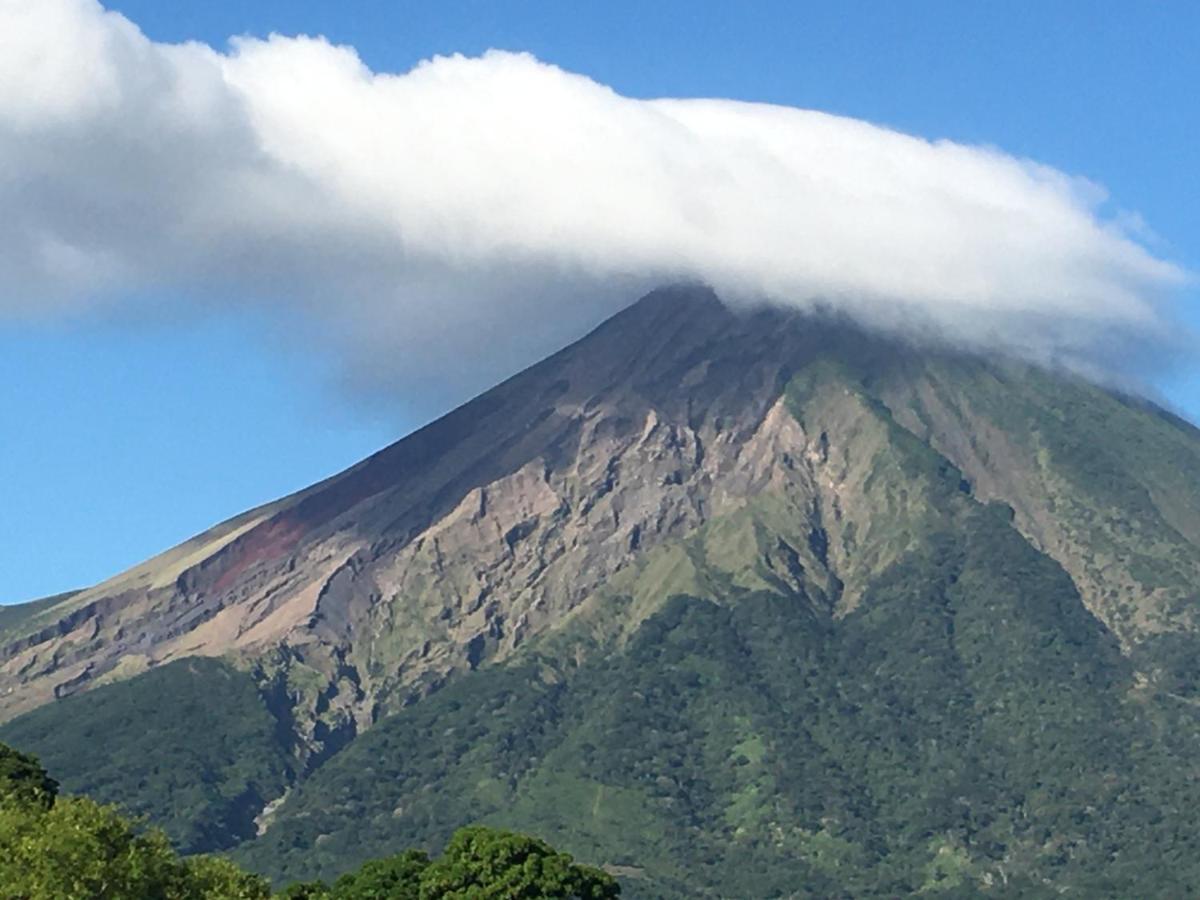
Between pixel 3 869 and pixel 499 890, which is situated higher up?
pixel 3 869

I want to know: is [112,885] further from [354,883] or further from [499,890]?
[354,883]

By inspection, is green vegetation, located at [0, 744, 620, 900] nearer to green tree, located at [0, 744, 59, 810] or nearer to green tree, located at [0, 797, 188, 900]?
green tree, located at [0, 797, 188, 900]

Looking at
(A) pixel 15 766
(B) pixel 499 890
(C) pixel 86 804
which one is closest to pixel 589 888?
(B) pixel 499 890

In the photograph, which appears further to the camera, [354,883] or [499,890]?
[354,883]

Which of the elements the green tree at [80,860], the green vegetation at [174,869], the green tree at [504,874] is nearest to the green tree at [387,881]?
the green vegetation at [174,869]

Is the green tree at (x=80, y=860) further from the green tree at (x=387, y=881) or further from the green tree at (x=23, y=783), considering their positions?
the green tree at (x=387, y=881)

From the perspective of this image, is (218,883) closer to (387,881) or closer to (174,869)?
(174,869)

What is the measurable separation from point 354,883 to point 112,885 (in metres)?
38.7

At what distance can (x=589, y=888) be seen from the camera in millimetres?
120438

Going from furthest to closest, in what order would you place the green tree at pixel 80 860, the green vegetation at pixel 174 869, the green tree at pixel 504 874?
the green tree at pixel 504 874, the green vegetation at pixel 174 869, the green tree at pixel 80 860

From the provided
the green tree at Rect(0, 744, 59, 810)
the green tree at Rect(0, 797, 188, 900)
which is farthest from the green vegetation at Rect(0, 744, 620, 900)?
the green tree at Rect(0, 744, 59, 810)

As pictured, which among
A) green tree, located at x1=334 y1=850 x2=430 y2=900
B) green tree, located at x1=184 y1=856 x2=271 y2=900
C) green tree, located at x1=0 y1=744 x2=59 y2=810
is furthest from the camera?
green tree, located at x1=334 y1=850 x2=430 y2=900

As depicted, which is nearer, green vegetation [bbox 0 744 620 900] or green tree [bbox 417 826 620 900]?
green vegetation [bbox 0 744 620 900]

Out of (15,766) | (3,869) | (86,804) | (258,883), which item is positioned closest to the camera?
(3,869)
